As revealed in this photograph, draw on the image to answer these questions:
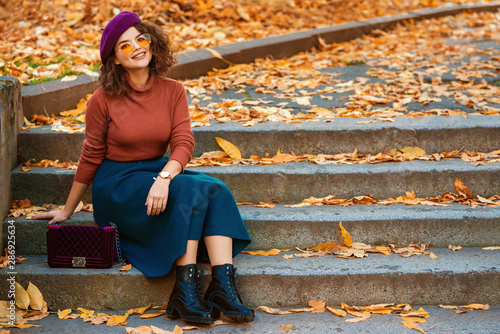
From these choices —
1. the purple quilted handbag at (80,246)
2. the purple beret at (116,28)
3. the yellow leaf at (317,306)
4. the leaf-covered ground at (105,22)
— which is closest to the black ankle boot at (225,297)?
the yellow leaf at (317,306)

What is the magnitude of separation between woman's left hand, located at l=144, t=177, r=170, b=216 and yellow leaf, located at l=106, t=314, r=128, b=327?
1.85 ft

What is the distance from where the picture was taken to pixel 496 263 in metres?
2.94

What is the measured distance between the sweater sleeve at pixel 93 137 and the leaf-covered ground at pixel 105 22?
5.45ft

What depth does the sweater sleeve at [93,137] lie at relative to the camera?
9.82ft

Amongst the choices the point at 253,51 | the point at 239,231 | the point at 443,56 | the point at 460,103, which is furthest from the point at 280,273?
the point at 443,56

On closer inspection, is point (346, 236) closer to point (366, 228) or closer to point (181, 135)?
point (366, 228)

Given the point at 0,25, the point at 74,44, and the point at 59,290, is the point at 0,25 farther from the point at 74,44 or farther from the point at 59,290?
the point at 59,290

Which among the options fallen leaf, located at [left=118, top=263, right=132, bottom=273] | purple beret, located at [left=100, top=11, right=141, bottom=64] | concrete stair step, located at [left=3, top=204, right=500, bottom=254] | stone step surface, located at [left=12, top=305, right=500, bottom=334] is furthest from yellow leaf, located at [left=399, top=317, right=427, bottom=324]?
purple beret, located at [left=100, top=11, right=141, bottom=64]

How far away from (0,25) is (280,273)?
5547 millimetres

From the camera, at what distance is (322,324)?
8.91ft

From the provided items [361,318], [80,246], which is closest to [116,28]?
[80,246]

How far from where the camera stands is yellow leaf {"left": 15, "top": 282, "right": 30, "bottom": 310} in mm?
2885

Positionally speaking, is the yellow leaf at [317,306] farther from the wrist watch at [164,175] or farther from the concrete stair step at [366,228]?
the wrist watch at [164,175]

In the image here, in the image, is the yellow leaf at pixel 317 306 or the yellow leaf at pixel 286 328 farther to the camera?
the yellow leaf at pixel 317 306
